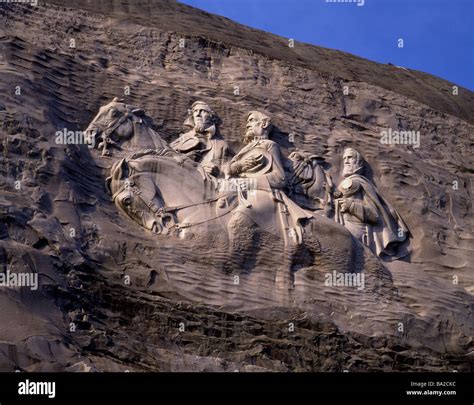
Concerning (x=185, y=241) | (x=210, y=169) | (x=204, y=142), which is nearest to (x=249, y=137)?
(x=204, y=142)

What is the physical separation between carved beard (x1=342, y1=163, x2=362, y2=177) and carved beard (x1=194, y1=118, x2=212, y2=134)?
2.12 metres

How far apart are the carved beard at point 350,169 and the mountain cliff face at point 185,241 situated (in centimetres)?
15

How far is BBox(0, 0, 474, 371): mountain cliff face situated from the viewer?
17.3m

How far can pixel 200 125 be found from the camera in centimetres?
2025

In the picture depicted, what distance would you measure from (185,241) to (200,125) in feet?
7.43

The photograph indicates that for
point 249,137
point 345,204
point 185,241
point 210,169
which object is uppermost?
point 249,137

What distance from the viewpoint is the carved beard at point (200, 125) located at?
2023 centimetres

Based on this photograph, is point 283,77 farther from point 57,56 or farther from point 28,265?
point 28,265

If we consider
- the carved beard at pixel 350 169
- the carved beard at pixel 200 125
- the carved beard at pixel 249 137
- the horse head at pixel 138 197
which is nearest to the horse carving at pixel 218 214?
the horse head at pixel 138 197

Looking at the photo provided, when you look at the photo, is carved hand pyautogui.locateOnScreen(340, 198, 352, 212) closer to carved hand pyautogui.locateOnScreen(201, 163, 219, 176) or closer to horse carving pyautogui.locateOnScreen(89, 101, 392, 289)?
horse carving pyautogui.locateOnScreen(89, 101, 392, 289)

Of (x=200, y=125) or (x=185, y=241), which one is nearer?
(x=185, y=241)

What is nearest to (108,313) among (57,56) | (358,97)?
(57,56)

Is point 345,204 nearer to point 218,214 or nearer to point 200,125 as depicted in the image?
point 218,214

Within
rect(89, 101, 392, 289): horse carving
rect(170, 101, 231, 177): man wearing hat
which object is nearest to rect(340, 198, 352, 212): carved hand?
rect(89, 101, 392, 289): horse carving
